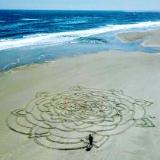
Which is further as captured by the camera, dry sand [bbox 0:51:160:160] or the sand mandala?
→ the sand mandala

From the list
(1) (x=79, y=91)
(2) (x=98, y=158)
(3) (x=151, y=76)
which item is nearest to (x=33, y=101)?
(1) (x=79, y=91)

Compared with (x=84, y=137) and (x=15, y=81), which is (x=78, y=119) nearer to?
(x=84, y=137)

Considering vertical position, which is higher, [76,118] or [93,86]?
[93,86]

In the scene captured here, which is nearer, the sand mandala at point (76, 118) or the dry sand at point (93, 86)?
the dry sand at point (93, 86)
